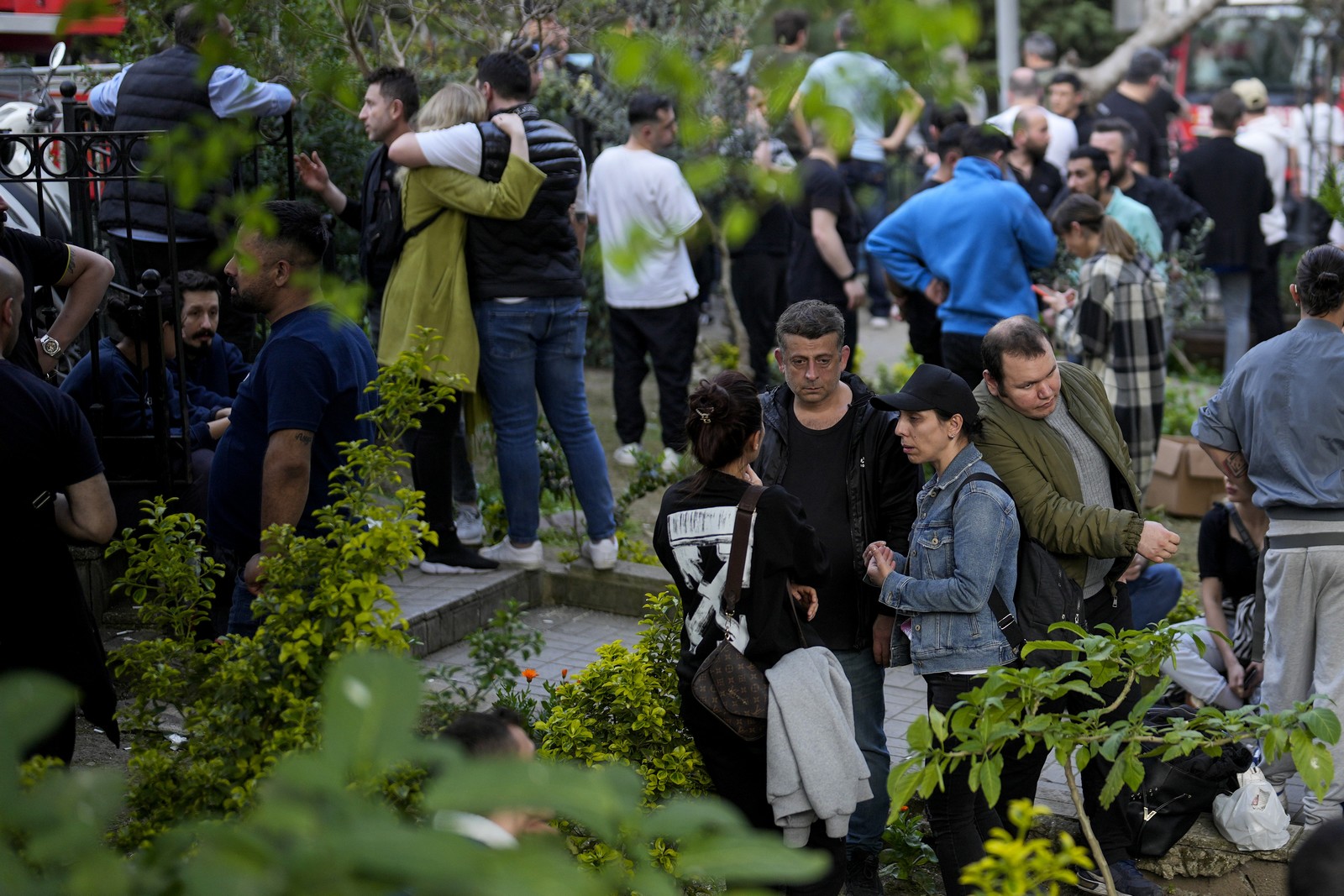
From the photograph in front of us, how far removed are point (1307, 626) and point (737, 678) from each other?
236cm

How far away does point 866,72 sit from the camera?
2.63 meters

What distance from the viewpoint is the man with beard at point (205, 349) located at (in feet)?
20.3

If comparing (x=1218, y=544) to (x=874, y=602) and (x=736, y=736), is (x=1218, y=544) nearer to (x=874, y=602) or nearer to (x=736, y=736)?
(x=874, y=602)

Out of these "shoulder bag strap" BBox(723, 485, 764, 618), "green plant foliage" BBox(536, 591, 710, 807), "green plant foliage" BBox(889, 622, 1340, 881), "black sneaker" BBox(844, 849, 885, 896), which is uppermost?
"shoulder bag strap" BBox(723, 485, 764, 618)

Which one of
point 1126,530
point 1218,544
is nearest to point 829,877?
point 1126,530

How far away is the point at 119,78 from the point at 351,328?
3189 mm

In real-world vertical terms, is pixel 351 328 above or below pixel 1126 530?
above

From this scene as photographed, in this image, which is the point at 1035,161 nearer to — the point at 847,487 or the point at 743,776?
the point at 847,487

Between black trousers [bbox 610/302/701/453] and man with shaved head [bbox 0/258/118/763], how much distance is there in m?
4.65

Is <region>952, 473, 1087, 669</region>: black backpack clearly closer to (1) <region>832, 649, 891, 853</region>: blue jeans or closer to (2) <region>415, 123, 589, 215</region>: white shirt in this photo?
(1) <region>832, 649, 891, 853</region>: blue jeans

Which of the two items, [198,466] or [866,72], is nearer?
[866,72]

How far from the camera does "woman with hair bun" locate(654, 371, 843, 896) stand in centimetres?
387

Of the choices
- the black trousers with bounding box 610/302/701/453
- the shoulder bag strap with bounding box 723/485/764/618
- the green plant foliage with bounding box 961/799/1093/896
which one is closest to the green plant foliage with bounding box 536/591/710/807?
the shoulder bag strap with bounding box 723/485/764/618

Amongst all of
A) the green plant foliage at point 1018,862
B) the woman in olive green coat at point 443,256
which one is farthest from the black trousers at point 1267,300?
the green plant foliage at point 1018,862
